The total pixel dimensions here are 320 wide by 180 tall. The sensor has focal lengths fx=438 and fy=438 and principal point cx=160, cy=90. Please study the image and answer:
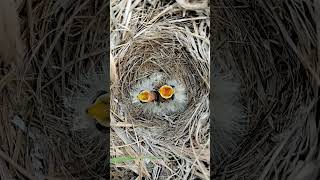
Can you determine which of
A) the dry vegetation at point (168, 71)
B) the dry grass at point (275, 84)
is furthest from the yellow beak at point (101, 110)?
the dry grass at point (275, 84)

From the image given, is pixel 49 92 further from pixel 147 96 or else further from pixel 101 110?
pixel 147 96

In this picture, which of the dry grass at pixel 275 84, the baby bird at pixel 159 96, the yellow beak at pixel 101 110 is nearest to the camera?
the dry grass at pixel 275 84

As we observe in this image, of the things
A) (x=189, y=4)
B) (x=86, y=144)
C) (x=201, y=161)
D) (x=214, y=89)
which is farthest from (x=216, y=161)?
(x=189, y=4)

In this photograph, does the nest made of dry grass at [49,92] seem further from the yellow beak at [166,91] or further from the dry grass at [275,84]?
the dry grass at [275,84]

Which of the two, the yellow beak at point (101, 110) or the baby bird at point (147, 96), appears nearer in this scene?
the yellow beak at point (101, 110)

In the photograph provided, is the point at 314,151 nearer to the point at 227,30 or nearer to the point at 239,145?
the point at 239,145

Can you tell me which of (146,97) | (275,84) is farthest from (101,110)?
(275,84)
